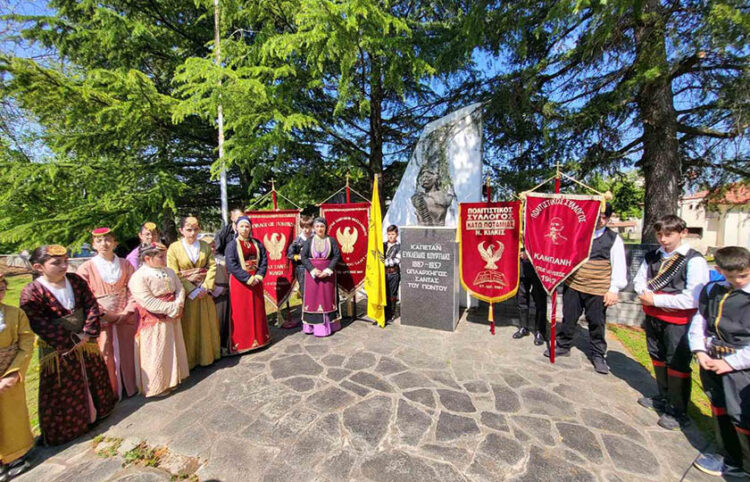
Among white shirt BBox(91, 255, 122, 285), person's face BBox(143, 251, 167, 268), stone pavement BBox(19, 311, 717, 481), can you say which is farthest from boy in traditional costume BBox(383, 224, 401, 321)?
white shirt BBox(91, 255, 122, 285)

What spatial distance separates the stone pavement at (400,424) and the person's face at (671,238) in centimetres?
172

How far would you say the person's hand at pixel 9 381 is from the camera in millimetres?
2200

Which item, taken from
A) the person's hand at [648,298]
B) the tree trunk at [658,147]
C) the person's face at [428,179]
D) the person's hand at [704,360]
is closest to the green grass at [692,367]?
the person's hand at [704,360]

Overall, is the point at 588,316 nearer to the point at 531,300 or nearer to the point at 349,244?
the point at 531,300

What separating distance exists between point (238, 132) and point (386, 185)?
5.72m

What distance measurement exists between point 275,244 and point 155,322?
9.68 feet

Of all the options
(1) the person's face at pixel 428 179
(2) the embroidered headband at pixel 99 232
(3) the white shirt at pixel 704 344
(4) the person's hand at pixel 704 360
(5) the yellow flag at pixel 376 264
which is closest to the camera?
(3) the white shirt at pixel 704 344

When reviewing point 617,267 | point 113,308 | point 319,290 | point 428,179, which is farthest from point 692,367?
point 113,308

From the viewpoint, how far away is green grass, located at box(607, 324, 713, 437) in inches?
113

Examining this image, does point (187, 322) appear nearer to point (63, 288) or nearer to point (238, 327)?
point (238, 327)

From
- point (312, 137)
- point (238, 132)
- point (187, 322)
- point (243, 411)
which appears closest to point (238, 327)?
point (187, 322)

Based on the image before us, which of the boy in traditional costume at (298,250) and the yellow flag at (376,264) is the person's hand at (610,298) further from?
the boy in traditional costume at (298,250)

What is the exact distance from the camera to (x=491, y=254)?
4.98 m

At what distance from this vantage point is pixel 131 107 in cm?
708
